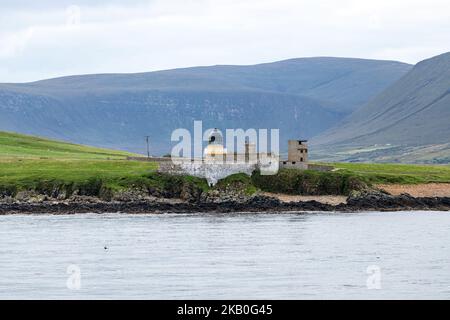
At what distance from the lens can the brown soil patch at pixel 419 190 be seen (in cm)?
12031

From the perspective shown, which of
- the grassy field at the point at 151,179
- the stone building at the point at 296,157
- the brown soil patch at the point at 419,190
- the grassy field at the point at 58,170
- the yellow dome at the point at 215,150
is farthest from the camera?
the stone building at the point at 296,157

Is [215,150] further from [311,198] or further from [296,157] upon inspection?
[311,198]

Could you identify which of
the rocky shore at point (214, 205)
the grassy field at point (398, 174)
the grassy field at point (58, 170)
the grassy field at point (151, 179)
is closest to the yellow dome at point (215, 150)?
the grassy field at point (151, 179)

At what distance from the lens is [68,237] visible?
290ft

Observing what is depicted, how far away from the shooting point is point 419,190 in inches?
4791

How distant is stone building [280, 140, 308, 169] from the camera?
12369 centimetres

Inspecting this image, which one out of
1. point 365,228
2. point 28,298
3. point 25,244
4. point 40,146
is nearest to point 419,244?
point 365,228

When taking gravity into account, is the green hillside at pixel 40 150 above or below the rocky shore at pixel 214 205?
above

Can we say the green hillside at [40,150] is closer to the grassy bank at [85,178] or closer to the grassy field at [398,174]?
the grassy bank at [85,178]

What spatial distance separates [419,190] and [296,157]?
41.6 ft

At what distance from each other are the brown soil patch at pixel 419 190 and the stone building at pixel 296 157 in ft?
27.7

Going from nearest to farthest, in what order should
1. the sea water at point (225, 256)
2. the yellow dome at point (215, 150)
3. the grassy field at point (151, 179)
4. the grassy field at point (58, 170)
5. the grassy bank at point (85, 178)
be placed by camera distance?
the sea water at point (225, 256), the grassy bank at point (85, 178), the grassy field at point (151, 179), the grassy field at point (58, 170), the yellow dome at point (215, 150)

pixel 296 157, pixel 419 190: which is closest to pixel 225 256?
pixel 419 190

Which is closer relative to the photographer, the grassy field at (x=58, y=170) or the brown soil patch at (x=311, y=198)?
the brown soil patch at (x=311, y=198)
